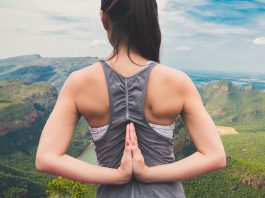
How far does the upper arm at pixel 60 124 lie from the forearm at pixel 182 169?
1.48ft

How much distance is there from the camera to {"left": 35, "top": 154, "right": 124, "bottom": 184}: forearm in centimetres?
192

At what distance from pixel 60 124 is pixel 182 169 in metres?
0.65

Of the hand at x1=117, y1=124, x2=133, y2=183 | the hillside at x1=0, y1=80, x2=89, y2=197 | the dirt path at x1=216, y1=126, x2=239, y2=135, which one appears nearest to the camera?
the hand at x1=117, y1=124, x2=133, y2=183

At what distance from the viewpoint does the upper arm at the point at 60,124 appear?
1963mm

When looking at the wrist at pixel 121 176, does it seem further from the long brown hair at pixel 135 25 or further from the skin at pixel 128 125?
the long brown hair at pixel 135 25

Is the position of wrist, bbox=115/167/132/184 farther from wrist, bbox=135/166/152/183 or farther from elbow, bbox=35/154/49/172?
elbow, bbox=35/154/49/172

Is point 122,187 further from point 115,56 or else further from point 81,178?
point 115,56

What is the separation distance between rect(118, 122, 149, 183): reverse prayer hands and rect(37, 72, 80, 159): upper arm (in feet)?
1.03

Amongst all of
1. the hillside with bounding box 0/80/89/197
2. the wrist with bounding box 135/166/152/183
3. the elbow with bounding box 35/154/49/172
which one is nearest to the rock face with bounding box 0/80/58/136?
the hillside with bounding box 0/80/89/197

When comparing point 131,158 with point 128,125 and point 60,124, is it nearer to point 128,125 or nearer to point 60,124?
point 128,125

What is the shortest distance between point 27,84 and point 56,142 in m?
143

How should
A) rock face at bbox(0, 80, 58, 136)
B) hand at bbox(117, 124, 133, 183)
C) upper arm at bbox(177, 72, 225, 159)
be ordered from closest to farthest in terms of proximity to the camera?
hand at bbox(117, 124, 133, 183), upper arm at bbox(177, 72, 225, 159), rock face at bbox(0, 80, 58, 136)

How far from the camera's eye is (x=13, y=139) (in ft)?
333

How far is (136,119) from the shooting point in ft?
6.38
